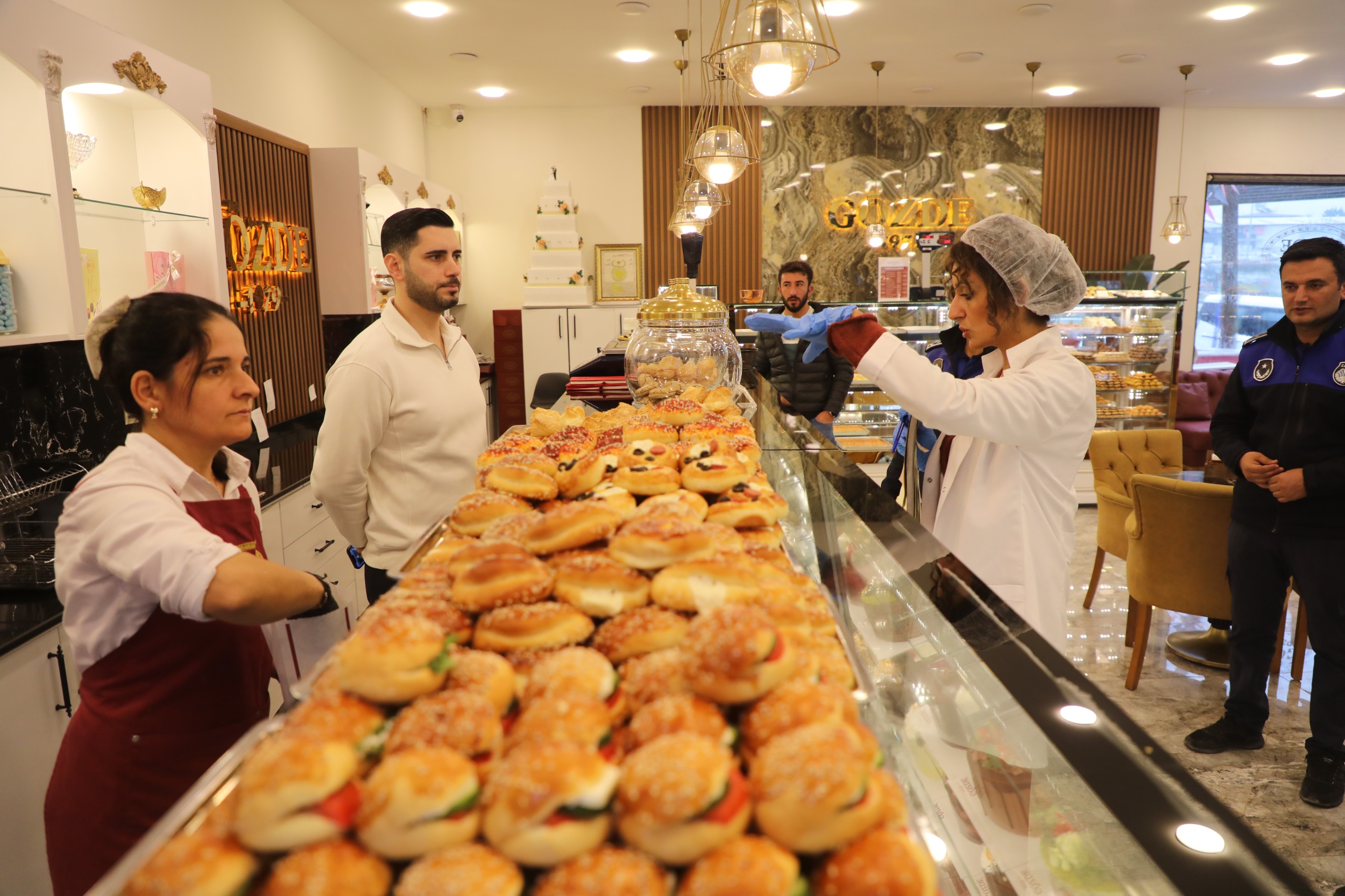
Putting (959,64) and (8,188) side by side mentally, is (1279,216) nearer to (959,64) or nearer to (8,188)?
(959,64)

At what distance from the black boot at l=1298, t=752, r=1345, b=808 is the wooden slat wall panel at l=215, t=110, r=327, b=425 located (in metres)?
5.57

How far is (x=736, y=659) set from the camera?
764 mm

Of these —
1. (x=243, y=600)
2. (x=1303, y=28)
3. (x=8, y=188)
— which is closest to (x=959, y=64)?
(x=1303, y=28)

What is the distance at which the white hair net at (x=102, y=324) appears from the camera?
65.2 inches

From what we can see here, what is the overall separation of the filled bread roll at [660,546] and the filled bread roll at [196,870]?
1.61ft

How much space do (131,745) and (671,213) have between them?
28.3ft

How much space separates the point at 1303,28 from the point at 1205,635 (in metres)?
5.29

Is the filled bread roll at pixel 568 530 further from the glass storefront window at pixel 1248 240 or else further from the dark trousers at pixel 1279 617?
the glass storefront window at pixel 1248 240

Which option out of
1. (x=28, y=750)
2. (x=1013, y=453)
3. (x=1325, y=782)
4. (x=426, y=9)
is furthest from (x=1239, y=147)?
(x=28, y=750)

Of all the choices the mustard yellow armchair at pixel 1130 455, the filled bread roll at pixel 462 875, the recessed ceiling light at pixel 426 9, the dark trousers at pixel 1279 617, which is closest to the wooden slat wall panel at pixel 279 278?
the recessed ceiling light at pixel 426 9

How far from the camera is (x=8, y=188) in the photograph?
2711 millimetres

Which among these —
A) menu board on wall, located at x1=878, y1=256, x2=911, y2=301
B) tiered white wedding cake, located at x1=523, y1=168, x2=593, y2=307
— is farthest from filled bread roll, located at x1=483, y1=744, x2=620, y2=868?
tiered white wedding cake, located at x1=523, y1=168, x2=593, y2=307

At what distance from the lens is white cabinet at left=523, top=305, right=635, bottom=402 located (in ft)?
29.1

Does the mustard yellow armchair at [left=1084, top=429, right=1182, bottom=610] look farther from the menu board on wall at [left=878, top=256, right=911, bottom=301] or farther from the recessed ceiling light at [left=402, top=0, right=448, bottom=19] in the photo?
the recessed ceiling light at [left=402, top=0, right=448, bottom=19]
